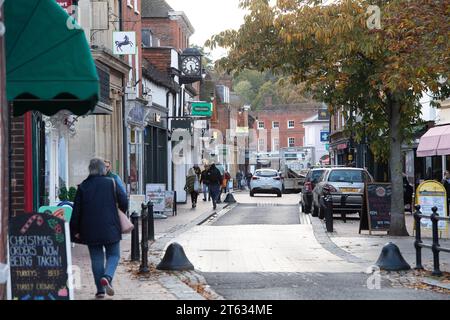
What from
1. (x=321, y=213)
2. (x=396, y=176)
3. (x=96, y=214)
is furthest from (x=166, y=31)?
(x=96, y=214)

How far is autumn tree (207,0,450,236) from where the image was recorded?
2083 centimetres

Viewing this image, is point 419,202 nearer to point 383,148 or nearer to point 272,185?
point 383,148

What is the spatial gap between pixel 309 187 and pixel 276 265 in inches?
760

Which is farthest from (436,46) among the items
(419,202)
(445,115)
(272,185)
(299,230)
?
(272,185)

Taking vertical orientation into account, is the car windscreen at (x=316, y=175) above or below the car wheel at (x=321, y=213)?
above

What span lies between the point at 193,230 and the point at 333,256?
27.5 ft

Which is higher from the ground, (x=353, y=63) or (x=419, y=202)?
(x=353, y=63)

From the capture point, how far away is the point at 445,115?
38.6 metres

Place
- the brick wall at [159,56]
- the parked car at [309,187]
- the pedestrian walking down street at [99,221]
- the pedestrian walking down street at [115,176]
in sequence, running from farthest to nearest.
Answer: the brick wall at [159,56] < the parked car at [309,187] < the pedestrian walking down street at [115,176] < the pedestrian walking down street at [99,221]

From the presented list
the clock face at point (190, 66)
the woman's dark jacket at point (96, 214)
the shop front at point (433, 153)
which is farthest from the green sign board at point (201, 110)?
the woman's dark jacket at point (96, 214)

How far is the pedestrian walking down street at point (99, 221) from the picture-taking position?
38.6ft

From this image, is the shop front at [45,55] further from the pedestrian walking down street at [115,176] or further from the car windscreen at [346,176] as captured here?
the car windscreen at [346,176]

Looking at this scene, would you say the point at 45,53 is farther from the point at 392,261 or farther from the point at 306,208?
the point at 306,208
